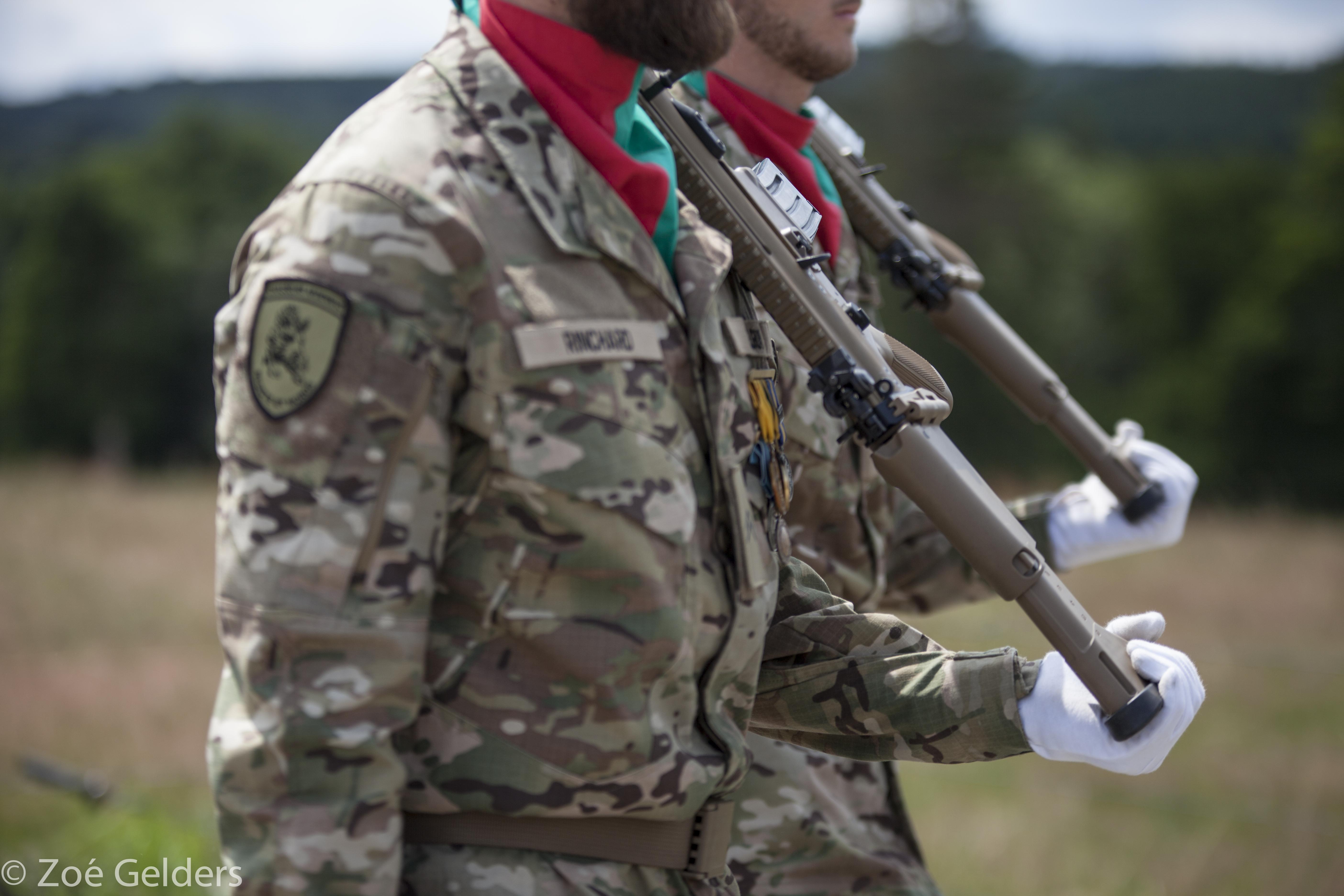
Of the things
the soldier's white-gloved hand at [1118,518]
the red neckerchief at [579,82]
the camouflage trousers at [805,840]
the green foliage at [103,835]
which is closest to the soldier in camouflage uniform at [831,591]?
the camouflage trousers at [805,840]

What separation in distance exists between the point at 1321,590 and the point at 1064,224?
25.4m

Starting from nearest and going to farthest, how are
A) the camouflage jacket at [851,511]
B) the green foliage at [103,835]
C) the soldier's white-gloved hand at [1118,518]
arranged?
the camouflage jacket at [851,511] < the soldier's white-gloved hand at [1118,518] < the green foliage at [103,835]

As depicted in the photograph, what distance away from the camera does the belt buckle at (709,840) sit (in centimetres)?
187

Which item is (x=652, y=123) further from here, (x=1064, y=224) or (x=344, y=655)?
(x=1064, y=224)

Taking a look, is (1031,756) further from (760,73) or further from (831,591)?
(760,73)

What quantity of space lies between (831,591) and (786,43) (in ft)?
4.26

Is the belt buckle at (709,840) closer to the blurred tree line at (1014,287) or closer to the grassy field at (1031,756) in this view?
the grassy field at (1031,756)

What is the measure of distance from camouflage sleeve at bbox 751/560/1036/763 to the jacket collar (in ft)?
2.05

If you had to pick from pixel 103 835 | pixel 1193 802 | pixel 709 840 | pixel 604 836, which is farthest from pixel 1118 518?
pixel 103 835

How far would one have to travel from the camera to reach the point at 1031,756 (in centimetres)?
679

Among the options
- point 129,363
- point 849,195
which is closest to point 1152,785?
point 849,195

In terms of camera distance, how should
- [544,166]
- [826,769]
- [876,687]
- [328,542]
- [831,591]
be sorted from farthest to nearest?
[826,769] → [831,591] → [876,687] → [544,166] → [328,542]

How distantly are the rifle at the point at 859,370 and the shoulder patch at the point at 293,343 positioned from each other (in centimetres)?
80

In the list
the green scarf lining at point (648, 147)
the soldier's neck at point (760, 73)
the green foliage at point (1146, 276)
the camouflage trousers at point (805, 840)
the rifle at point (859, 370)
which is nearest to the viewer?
the green scarf lining at point (648, 147)
